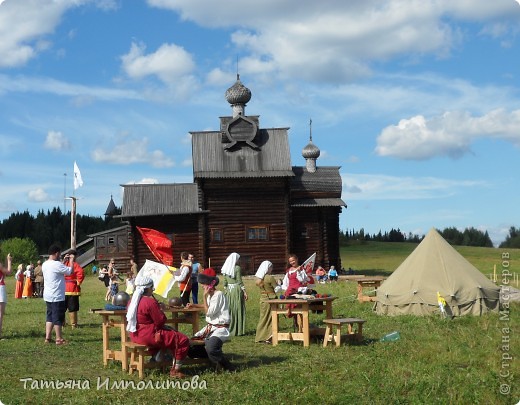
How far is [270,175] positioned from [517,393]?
3178 centimetres

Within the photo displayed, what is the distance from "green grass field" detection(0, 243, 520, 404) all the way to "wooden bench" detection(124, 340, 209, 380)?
5.1 inches

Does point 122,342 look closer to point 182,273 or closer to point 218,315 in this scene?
point 218,315

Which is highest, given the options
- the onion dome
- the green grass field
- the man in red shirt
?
the onion dome

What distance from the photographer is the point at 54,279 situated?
38.8 feet

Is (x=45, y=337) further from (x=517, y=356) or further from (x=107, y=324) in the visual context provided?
(x=517, y=356)

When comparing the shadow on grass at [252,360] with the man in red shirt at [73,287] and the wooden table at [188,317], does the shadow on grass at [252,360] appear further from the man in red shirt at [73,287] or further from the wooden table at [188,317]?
the man in red shirt at [73,287]

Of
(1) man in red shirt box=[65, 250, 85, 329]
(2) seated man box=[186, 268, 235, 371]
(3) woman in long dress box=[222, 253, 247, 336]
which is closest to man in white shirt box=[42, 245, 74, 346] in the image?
(1) man in red shirt box=[65, 250, 85, 329]

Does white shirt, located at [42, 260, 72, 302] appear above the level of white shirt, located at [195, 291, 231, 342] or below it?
above

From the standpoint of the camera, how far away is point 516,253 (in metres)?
66.8

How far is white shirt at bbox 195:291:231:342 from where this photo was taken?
361 inches

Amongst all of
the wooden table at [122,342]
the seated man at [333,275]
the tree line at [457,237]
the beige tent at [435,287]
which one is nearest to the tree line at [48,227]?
the tree line at [457,237]

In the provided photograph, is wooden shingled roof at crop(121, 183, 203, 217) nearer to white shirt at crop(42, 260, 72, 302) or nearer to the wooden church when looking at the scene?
the wooden church

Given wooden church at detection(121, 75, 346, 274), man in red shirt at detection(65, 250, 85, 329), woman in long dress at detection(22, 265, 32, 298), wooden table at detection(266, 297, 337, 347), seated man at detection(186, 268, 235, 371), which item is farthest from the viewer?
wooden church at detection(121, 75, 346, 274)

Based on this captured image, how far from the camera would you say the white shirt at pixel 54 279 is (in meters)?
11.8
